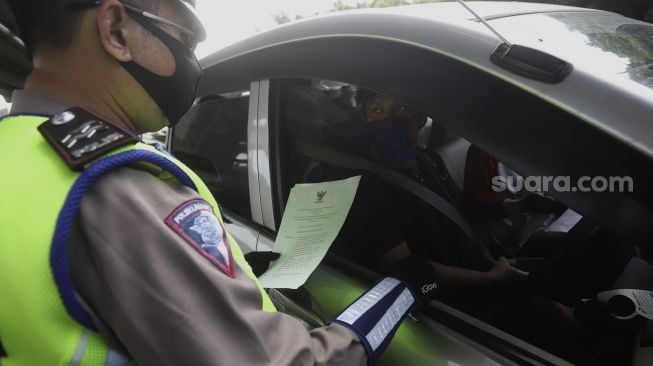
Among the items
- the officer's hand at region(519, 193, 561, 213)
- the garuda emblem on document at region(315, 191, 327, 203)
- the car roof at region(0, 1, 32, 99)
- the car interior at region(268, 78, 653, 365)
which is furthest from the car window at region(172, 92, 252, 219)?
the officer's hand at region(519, 193, 561, 213)

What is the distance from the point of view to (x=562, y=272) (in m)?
1.43

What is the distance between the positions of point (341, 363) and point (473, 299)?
730 millimetres

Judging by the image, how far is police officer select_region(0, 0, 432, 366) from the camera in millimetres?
644

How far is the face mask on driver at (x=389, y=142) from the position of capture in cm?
152

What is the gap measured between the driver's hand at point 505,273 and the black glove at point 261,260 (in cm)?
77

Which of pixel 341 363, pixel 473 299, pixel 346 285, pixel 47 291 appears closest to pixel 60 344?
pixel 47 291

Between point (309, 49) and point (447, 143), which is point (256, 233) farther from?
point (447, 143)

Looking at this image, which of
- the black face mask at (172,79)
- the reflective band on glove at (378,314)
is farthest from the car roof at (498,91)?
the reflective band on glove at (378,314)

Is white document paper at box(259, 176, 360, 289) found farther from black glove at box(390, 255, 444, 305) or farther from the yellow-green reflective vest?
the yellow-green reflective vest

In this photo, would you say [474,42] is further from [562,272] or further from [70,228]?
[562,272]

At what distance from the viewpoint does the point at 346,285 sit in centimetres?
134

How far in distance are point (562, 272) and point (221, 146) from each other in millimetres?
1501

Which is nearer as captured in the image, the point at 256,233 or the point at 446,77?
the point at 446,77

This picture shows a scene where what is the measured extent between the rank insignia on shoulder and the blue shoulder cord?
0.02m
